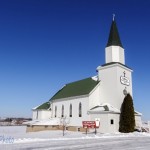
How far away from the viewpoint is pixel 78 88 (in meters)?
50.0

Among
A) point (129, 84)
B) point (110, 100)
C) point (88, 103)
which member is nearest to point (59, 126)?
point (88, 103)

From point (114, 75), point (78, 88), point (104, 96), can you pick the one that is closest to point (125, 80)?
point (114, 75)

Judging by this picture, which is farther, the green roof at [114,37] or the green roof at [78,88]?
the green roof at [78,88]

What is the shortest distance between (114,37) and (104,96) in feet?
40.8

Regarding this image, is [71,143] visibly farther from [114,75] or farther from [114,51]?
[114,51]

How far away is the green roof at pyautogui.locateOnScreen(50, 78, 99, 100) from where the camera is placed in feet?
148

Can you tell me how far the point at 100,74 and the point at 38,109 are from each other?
22131 millimetres

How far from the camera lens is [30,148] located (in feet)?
58.0

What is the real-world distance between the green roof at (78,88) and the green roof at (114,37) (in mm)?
8636

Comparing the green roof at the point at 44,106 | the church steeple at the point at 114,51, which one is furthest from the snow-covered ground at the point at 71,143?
the green roof at the point at 44,106

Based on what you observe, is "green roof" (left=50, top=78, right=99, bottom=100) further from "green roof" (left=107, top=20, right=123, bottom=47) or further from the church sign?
"green roof" (left=107, top=20, right=123, bottom=47)

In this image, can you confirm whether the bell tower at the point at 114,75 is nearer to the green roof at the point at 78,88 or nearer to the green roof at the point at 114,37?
the green roof at the point at 114,37

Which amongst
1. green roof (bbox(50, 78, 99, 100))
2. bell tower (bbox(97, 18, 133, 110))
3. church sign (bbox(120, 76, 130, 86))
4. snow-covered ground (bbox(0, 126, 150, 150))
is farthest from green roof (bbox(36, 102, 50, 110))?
snow-covered ground (bbox(0, 126, 150, 150))

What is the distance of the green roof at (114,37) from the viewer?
44375 millimetres
